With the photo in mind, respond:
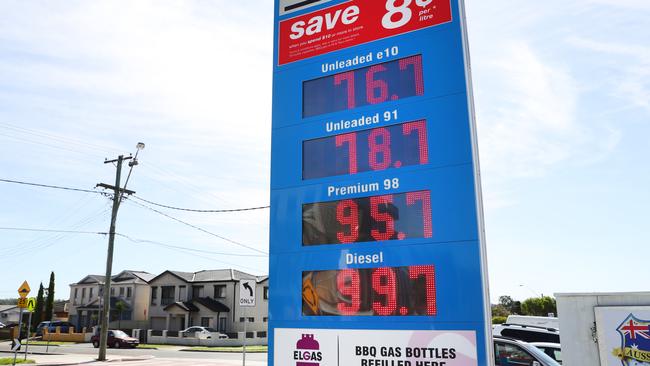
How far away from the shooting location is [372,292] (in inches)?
251

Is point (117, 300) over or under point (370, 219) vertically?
under

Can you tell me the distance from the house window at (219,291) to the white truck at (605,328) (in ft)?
149

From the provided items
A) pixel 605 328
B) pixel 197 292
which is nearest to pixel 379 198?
pixel 605 328

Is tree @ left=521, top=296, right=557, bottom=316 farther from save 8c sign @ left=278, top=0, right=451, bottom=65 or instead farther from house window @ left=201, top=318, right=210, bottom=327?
save 8c sign @ left=278, top=0, right=451, bottom=65

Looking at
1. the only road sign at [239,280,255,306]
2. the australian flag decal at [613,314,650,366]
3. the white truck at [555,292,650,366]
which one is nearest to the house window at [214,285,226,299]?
the only road sign at [239,280,255,306]

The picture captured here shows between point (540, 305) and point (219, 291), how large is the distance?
35.7 m

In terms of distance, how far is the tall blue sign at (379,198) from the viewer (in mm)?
6039

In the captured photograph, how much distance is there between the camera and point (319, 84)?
7.89 metres

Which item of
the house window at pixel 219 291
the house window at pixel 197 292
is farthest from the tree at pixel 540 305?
the house window at pixel 197 292

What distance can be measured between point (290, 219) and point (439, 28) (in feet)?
11.4

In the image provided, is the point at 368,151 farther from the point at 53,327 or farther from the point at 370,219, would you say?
the point at 53,327

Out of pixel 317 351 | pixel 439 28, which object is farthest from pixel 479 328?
pixel 439 28

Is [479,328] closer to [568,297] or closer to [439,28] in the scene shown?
[439,28]

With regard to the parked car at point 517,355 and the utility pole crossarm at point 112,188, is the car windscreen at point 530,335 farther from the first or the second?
the utility pole crossarm at point 112,188
